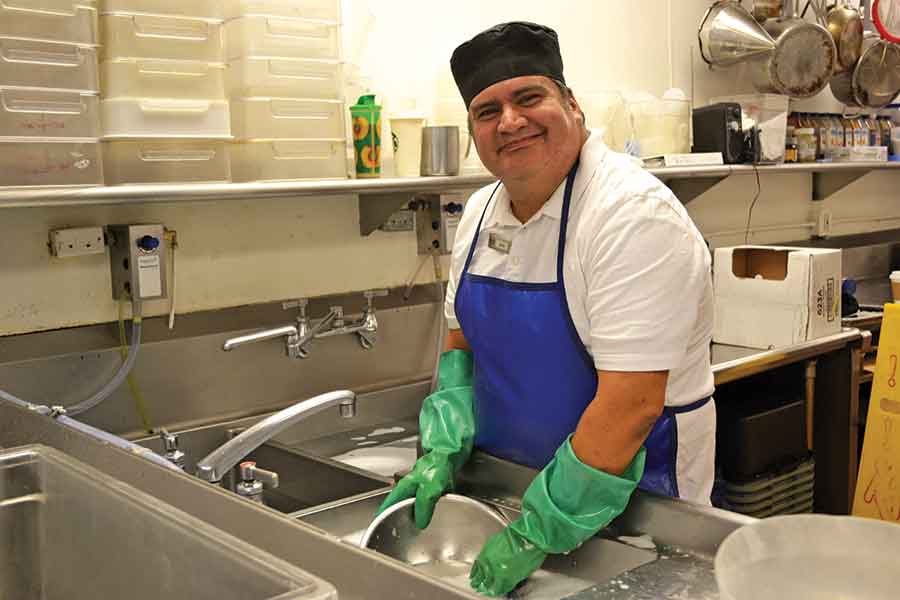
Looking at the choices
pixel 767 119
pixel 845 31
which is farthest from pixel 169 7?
pixel 845 31

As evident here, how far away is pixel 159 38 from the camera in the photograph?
209cm

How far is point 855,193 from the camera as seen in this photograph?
15.4 ft

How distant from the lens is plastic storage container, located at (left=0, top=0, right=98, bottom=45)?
1.90 metres

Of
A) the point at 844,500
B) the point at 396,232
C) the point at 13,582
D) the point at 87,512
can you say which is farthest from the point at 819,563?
the point at 844,500

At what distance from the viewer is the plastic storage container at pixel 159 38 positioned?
80.9 inches

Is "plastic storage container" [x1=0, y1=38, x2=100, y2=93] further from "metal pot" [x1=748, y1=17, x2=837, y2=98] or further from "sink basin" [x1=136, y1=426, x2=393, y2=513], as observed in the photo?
"metal pot" [x1=748, y1=17, x2=837, y2=98]

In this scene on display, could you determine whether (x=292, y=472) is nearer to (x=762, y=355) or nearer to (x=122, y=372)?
(x=122, y=372)

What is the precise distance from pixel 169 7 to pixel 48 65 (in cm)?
30

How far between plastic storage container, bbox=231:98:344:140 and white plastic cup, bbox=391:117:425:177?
0.94 ft

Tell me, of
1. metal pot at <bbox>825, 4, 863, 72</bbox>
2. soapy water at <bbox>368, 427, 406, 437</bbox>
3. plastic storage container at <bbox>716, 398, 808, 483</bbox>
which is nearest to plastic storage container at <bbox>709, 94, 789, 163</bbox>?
metal pot at <bbox>825, 4, 863, 72</bbox>

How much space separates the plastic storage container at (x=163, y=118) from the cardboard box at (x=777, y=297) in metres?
1.85

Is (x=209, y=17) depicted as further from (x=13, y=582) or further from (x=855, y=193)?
(x=855, y=193)

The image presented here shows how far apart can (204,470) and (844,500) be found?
231 cm

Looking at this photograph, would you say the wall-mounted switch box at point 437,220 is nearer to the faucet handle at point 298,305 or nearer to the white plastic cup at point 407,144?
the white plastic cup at point 407,144
